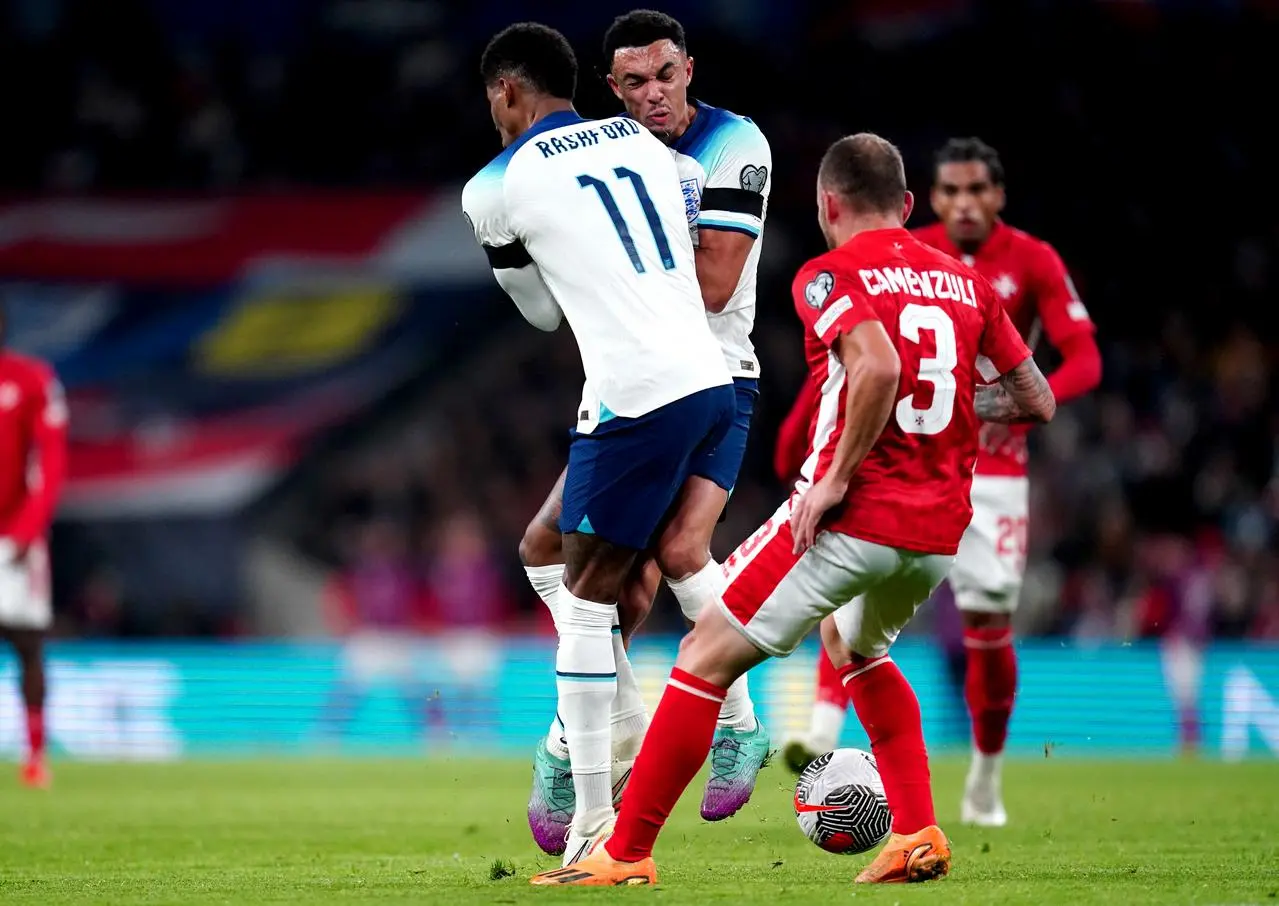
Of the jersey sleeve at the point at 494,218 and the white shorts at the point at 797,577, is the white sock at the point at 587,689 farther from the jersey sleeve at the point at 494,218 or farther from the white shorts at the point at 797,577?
the jersey sleeve at the point at 494,218

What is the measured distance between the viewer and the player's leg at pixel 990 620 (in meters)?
8.13

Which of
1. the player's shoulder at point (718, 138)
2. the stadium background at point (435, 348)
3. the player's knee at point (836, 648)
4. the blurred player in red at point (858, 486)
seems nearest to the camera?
the blurred player in red at point (858, 486)

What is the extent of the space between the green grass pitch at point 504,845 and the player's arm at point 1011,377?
1427mm

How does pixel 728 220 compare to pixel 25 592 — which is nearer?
pixel 728 220

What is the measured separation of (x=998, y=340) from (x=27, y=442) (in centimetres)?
736

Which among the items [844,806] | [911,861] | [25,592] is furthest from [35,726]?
[911,861]

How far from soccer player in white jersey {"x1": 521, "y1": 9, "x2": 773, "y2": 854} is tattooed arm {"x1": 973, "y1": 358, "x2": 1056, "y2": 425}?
813 millimetres

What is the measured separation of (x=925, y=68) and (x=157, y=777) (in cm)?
1275

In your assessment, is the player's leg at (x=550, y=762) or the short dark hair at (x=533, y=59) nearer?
the short dark hair at (x=533, y=59)

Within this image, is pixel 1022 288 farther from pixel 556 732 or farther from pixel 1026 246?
pixel 556 732

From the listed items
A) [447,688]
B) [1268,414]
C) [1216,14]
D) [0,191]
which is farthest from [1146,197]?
[0,191]

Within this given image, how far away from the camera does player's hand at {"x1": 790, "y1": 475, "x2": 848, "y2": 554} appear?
5.25 meters

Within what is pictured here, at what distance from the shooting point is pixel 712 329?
20.8 ft

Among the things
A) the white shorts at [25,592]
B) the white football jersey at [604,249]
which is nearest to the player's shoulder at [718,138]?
the white football jersey at [604,249]
